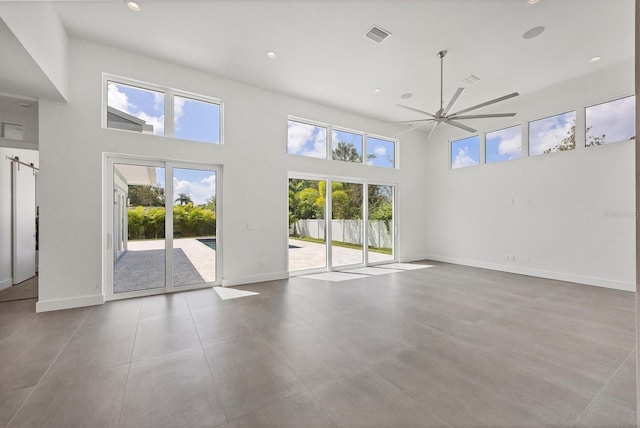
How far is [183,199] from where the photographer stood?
4715 millimetres

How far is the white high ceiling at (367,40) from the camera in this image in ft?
10.6

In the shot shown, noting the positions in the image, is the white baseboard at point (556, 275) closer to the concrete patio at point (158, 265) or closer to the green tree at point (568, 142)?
the green tree at point (568, 142)

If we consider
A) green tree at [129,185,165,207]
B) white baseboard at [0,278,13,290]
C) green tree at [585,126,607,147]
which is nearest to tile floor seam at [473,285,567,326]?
green tree at [585,126,607,147]

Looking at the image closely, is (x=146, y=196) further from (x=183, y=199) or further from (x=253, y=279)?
(x=253, y=279)

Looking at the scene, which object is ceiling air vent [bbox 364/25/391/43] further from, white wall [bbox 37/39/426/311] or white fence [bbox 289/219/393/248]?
white fence [bbox 289/219/393/248]

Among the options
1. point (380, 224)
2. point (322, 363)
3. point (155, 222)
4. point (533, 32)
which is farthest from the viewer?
point (380, 224)

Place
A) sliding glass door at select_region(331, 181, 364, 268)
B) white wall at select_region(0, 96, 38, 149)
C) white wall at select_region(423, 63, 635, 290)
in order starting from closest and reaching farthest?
white wall at select_region(0, 96, 38, 149)
white wall at select_region(423, 63, 635, 290)
sliding glass door at select_region(331, 181, 364, 268)

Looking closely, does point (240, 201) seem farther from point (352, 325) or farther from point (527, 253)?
point (527, 253)

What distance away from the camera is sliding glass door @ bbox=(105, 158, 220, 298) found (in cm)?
427

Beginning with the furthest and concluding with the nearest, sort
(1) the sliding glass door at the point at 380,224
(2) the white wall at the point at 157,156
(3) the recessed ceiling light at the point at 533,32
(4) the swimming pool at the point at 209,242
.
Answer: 1. (1) the sliding glass door at the point at 380,224
2. (4) the swimming pool at the point at 209,242
3. (2) the white wall at the point at 157,156
4. (3) the recessed ceiling light at the point at 533,32

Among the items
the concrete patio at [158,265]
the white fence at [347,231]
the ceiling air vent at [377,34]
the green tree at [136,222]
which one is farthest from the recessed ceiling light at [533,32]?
the green tree at [136,222]

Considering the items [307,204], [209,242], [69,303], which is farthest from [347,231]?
[69,303]

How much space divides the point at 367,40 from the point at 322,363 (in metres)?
4.16

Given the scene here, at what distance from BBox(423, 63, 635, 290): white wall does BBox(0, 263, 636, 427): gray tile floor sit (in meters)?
1.20
